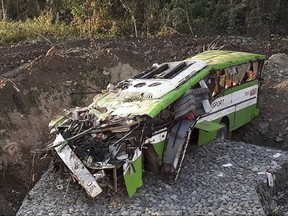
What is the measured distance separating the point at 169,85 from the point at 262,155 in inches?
104

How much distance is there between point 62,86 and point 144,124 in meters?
4.10

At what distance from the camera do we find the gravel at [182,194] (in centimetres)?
812

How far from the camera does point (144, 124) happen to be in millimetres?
8352

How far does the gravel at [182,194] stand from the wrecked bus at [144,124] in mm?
269

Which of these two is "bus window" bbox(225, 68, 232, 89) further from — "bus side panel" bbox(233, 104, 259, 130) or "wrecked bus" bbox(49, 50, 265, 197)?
"bus side panel" bbox(233, 104, 259, 130)

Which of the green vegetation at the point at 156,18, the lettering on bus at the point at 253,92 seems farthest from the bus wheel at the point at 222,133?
the green vegetation at the point at 156,18

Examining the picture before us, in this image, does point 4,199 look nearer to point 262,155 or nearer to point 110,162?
point 110,162

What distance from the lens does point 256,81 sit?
1227 centimetres

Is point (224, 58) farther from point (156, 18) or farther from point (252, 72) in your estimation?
point (156, 18)

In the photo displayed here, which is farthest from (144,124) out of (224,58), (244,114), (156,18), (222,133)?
(156,18)

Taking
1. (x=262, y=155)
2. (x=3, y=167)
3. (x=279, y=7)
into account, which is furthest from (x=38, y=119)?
(x=279, y=7)

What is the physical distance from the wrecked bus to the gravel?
269 millimetres

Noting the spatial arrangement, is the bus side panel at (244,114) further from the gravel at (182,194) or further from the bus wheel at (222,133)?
the gravel at (182,194)

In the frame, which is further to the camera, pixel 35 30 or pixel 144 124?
pixel 35 30
